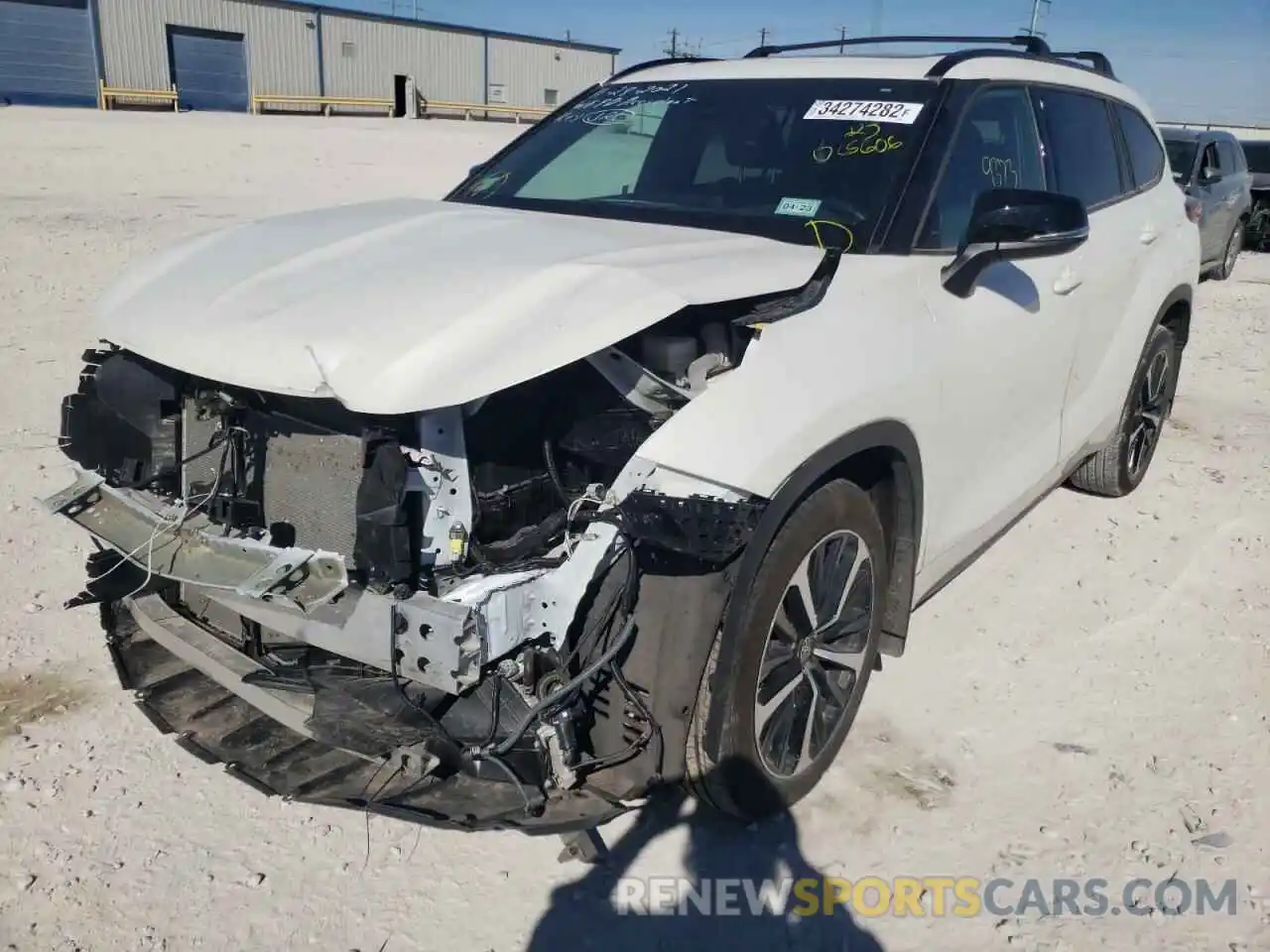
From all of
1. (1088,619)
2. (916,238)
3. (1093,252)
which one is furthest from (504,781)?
(1093,252)

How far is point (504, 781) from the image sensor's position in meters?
2.38

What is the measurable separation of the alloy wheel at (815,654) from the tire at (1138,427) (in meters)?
2.45

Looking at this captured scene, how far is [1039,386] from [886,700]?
48.5 inches

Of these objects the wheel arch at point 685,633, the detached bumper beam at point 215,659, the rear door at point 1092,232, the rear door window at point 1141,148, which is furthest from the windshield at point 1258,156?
the detached bumper beam at point 215,659

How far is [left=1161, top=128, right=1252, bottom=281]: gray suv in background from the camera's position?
1191cm

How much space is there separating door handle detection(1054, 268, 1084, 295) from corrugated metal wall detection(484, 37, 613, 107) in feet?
138

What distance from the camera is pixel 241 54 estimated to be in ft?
116

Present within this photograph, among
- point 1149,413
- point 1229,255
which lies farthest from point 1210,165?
point 1149,413

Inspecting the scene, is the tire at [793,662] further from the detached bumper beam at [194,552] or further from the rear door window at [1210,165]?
the rear door window at [1210,165]

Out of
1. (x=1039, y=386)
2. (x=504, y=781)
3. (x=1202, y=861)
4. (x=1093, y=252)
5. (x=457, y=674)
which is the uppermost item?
(x=1093, y=252)

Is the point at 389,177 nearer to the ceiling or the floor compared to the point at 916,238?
nearer to the floor

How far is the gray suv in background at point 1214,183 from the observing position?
11.9 m

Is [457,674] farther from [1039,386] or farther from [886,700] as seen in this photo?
[1039,386]

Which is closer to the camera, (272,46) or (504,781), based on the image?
(504,781)
